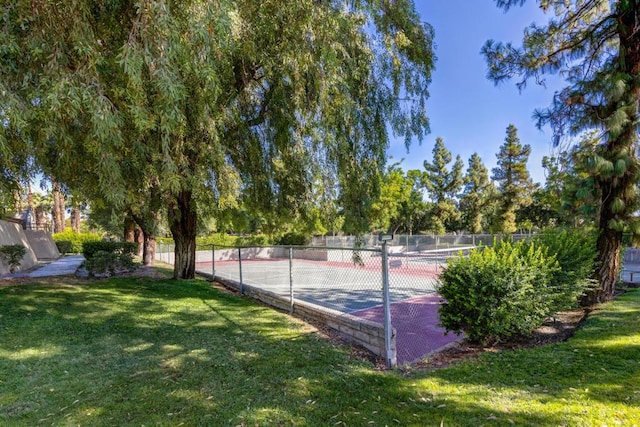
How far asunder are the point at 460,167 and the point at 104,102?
37.6 m

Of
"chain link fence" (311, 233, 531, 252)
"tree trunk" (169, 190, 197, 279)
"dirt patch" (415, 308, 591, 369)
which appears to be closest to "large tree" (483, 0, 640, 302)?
"dirt patch" (415, 308, 591, 369)

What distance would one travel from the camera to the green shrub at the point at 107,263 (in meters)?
10.5

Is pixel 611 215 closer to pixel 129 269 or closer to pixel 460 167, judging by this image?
pixel 129 269

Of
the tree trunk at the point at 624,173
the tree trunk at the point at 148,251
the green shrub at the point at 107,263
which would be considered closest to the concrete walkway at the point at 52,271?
the green shrub at the point at 107,263

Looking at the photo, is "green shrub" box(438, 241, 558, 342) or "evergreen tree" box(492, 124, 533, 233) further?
"evergreen tree" box(492, 124, 533, 233)

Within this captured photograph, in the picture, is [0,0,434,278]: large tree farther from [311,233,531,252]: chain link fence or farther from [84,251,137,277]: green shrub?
[311,233,531,252]: chain link fence

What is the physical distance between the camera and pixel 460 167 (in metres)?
36.2

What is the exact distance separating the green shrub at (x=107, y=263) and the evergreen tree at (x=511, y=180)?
27.8 m

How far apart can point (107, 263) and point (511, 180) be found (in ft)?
103

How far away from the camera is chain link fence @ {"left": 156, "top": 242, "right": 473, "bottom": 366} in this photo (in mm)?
4320

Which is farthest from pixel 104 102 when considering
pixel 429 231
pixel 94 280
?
pixel 429 231

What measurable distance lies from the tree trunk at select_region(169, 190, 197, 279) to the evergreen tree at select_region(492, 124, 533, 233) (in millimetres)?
26611

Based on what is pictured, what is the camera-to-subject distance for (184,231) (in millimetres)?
9602

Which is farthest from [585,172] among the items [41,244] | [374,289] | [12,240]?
[41,244]
